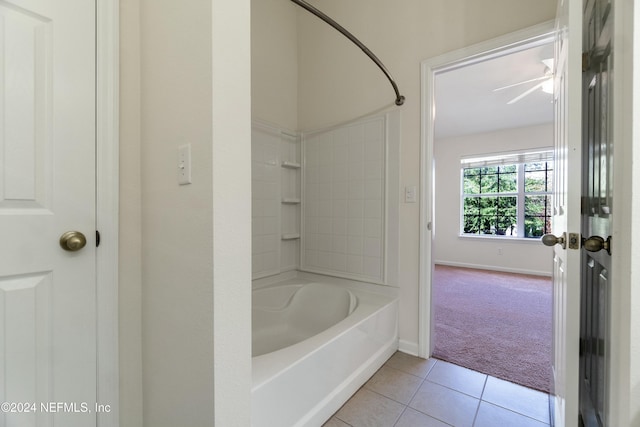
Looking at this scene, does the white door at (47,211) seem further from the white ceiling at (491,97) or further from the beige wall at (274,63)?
the white ceiling at (491,97)

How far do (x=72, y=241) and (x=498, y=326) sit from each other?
3.11 m

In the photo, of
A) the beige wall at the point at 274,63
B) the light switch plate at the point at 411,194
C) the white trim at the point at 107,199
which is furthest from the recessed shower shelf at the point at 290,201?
the white trim at the point at 107,199

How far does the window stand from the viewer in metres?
4.68

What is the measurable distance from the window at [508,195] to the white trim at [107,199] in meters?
5.61

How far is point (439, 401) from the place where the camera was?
4.88 feet

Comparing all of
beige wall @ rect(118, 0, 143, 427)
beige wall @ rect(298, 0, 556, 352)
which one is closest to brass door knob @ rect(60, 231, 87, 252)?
beige wall @ rect(118, 0, 143, 427)

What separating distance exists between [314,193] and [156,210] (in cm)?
169

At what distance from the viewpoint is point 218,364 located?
2.37 feet

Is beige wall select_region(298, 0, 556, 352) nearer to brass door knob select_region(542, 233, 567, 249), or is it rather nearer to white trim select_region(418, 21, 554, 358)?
white trim select_region(418, 21, 554, 358)

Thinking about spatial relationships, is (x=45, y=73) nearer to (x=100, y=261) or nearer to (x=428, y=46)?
(x=100, y=261)

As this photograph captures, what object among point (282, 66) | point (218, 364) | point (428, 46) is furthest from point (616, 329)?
point (282, 66)

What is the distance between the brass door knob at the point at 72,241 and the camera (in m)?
0.86

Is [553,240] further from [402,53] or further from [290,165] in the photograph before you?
[290,165]

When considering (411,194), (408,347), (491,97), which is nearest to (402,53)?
(411,194)
